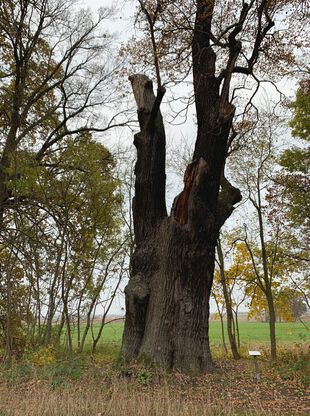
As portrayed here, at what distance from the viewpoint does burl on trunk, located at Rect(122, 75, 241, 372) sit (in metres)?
7.08

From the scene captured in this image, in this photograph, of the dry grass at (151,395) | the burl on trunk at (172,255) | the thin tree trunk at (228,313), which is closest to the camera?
the dry grass at (151,395)

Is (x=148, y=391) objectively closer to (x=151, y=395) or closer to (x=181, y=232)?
(x=151, y=395)

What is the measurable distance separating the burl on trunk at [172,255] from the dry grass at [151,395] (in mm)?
572

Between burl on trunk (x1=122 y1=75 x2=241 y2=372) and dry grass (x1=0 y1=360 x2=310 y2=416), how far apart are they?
0.57m

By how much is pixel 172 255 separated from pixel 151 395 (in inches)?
104

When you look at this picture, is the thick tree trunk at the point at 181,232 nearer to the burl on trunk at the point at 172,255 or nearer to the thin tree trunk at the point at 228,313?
the burl on trunk at the point at 172,255

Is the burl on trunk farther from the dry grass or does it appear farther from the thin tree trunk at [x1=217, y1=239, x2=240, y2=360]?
the thin tree trunk at [x1=217, y1=239, x2=240, y2=360]

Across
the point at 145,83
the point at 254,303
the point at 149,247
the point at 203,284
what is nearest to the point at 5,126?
the point at 145,83

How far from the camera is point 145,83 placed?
834cm

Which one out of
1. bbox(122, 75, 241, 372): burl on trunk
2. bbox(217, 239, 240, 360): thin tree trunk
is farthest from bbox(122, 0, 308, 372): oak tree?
bbox(217, 239, 240, 360): thin tree trunk

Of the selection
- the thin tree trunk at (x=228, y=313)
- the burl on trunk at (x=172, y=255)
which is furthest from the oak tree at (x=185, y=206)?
the thin tree trunk at (x=228, y=313)

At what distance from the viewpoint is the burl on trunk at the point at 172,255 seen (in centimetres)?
708

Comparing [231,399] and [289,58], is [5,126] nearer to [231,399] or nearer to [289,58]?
[289,58]

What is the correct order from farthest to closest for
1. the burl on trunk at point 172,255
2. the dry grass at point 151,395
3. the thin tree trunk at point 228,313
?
1. the thin tree trunk at point 228,313
2. the burl on trunk at point 172,255
3. the dry grass at point 151,395
